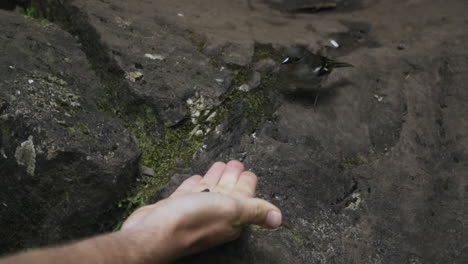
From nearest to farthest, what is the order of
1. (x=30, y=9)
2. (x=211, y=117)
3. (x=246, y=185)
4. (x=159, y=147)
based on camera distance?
(x=246, y=185) → (x=159, y=147) → (x=211, y=117) → (x=30, y=9)

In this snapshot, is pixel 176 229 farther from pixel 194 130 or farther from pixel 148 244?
pixel 194 130

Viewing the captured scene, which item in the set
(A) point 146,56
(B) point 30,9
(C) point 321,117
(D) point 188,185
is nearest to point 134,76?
(A) point 146,56

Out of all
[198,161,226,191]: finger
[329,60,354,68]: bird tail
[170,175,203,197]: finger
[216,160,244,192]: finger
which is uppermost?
[329,60,354,68]: bird tail

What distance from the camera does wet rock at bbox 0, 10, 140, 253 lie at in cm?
254

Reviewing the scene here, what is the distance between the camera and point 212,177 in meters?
2.51

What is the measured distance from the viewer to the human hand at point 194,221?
2.03m

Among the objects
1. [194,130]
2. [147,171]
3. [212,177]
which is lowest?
[147,171]

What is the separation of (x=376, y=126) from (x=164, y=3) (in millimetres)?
2200

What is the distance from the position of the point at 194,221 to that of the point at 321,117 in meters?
1.46

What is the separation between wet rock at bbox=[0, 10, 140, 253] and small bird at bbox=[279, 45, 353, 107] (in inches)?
49.3

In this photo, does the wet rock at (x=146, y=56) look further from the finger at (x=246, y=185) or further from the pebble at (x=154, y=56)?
the finger at (x=246, y=185)

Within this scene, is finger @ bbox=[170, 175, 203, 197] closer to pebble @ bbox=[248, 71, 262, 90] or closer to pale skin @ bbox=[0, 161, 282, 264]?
pale skin @ bbox=[0, 161, 282, 264]

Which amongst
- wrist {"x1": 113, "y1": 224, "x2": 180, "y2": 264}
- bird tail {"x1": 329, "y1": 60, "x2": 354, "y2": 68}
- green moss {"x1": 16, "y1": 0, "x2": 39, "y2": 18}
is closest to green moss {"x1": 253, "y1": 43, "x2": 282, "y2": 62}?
bird tail {"x1": 329, "y1": 60, "x2": 354, "y2": 68}

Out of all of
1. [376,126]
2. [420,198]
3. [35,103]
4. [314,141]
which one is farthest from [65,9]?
[420,198]
